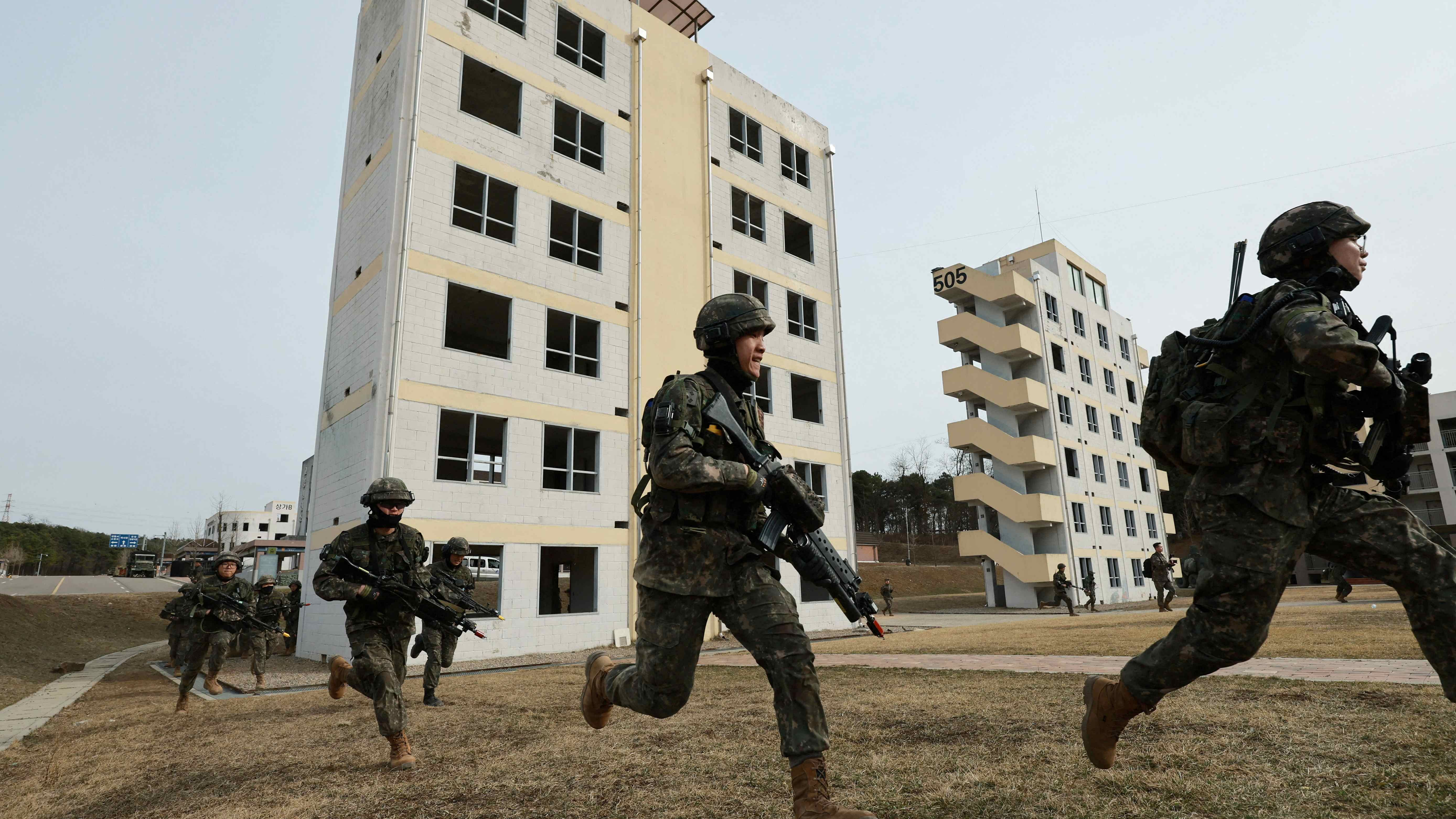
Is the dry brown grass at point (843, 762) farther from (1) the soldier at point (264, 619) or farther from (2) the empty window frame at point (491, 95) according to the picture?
(2) the empty window frame at point (491, 95)

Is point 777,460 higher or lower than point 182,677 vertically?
higher

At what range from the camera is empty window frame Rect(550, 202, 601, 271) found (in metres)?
18.1

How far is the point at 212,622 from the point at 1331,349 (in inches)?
430

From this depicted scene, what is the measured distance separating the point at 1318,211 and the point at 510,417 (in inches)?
570

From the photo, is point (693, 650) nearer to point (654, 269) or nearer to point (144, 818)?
point (144, 818)

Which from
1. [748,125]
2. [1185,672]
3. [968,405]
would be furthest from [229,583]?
[968,405]

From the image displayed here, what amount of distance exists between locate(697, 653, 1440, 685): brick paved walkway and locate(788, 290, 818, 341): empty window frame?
12.4 metres

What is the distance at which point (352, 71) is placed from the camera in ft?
65.3

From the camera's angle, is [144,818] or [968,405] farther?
[968,405]

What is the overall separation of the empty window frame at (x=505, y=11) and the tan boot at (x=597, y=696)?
1765 centimetres

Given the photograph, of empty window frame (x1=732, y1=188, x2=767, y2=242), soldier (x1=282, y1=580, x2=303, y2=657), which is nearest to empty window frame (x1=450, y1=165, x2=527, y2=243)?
A: empty window frame (x1=732, y1=188, x2=767, y2=242)

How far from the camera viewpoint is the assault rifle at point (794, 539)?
10.9ft

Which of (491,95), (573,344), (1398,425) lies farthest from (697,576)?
(491,95)

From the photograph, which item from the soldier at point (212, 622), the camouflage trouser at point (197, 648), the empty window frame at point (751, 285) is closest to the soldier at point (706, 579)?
the camouflage trouser at point (197, 648)
